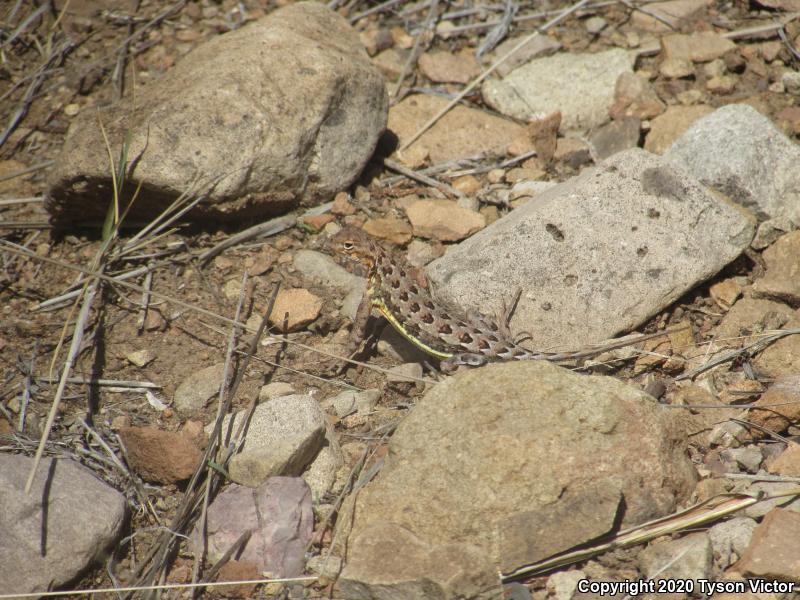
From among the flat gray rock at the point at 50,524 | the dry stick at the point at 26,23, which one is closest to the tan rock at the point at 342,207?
the flat gray rock at the point at 50,524

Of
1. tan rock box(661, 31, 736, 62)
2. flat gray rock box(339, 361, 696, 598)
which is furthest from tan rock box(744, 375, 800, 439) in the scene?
tan rock box(661, 31, 736, 62)

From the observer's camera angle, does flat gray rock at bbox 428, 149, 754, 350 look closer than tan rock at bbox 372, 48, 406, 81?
Yes

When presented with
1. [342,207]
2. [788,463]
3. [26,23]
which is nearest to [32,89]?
[26,23]

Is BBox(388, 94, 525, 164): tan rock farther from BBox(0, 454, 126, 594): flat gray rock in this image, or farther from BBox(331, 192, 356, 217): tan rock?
BBox(0, 454, 126, 594): flat gray rock

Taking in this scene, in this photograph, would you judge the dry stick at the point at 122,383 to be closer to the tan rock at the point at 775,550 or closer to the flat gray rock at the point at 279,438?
the flat gray rock at the point at 279,438

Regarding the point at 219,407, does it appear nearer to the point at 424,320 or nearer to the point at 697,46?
the point at 424,320

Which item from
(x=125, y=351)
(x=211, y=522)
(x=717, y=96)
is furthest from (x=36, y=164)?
(x=717, y=96)
